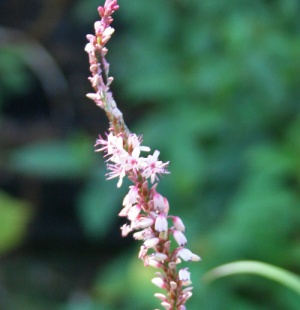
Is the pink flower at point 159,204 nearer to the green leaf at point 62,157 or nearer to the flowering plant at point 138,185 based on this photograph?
the flowering plant at point 138,185

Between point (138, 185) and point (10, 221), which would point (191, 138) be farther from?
point (138, 185)

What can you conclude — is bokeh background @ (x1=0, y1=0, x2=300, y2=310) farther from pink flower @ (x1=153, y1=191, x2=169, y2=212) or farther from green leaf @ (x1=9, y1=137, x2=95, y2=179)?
pink flower @ (x1=153, y1=191, x2=169, y2=212)

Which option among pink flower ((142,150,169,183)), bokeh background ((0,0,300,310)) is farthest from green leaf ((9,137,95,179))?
pink flower ((142,150,169,183))

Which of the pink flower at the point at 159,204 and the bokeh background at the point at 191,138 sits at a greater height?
the bokeh background at the point at 191,138

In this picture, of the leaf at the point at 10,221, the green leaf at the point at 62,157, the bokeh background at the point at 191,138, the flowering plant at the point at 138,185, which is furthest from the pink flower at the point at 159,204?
the leaf at the point at 10,221

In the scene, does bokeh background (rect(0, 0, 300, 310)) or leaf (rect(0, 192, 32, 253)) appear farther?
leaf (rect(0, 192, 32, 253))

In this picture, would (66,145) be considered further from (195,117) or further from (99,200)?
(195,117)

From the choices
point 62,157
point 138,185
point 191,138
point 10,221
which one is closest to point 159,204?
point 138,185

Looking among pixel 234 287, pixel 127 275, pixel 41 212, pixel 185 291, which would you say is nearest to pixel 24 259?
pixel 41 212
